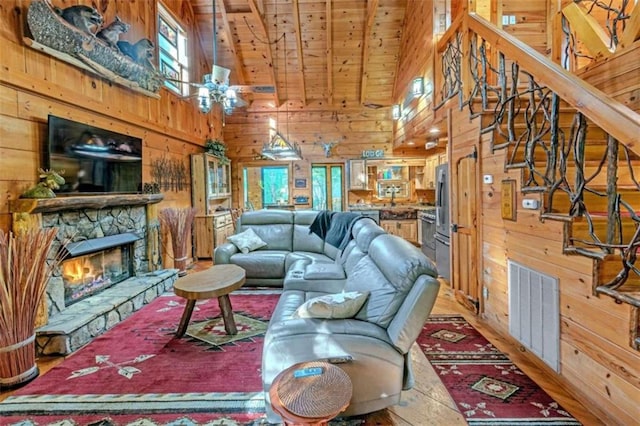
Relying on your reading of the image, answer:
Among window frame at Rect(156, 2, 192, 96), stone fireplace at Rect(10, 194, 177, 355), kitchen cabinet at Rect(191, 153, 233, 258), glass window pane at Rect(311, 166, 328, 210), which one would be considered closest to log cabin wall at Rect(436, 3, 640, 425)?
stone fireplace at Rect(10, 194, 177, 355)

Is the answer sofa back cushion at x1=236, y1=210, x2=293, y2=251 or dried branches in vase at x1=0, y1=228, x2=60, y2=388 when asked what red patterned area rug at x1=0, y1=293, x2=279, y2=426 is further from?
sofa back cushion at x1=236, y1=210, x2=293, y2=251

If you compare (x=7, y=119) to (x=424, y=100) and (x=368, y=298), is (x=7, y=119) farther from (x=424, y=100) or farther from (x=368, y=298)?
(x=424, y=100)

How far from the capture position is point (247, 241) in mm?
4836

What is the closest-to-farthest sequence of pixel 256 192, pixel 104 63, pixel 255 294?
pixel 104 63 → pixel 255 294 → pixel 256 192

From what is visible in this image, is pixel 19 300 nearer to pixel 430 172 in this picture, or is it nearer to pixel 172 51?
pixel 172 51

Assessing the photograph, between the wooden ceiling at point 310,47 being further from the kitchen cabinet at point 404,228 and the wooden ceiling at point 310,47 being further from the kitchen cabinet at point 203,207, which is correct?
the kitchen cabinet at point 404,228

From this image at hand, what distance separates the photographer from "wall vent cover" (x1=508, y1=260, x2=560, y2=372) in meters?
2.29

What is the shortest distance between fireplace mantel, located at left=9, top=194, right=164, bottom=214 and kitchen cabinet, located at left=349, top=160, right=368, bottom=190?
505 centimetres

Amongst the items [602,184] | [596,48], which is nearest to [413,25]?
[596,48]

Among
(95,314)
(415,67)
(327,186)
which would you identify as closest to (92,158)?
(95,314)

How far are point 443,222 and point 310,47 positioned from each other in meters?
5.20

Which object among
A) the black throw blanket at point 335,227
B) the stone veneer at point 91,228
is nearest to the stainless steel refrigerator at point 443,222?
the black throw blanket at point 335,227

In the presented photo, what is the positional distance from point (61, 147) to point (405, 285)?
3.53 metres

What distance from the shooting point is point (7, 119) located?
2896 millimetres
